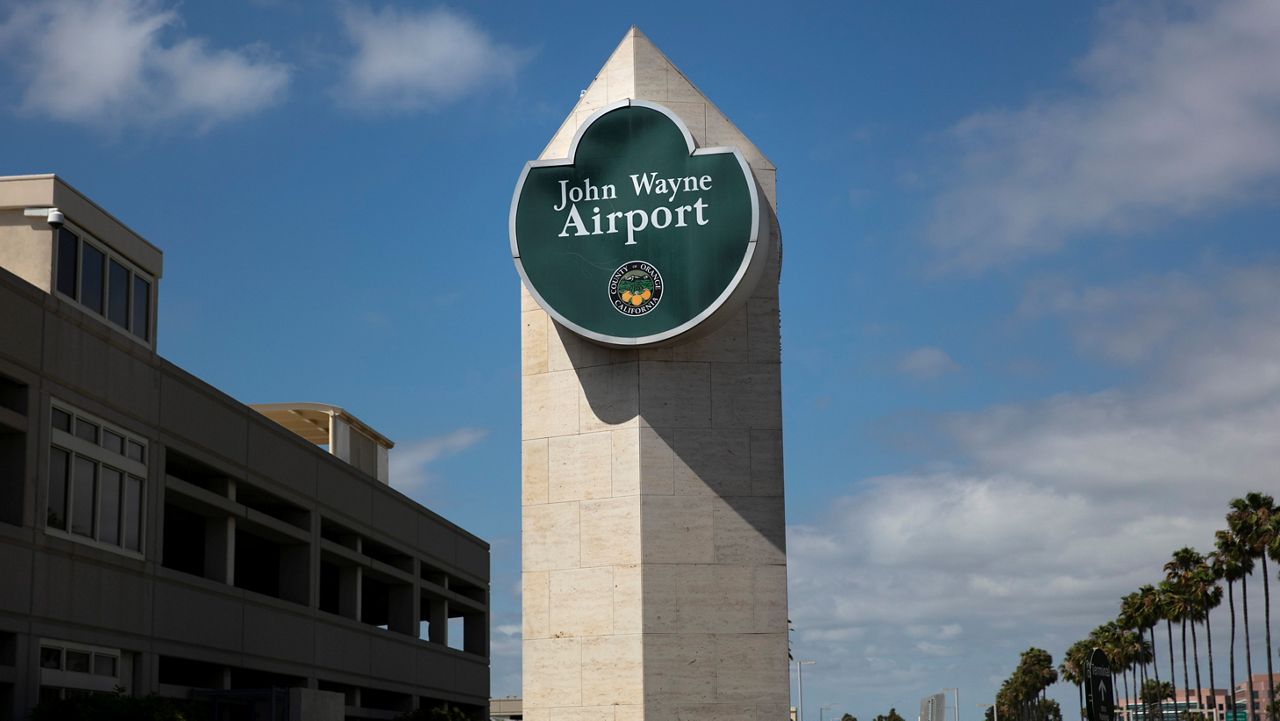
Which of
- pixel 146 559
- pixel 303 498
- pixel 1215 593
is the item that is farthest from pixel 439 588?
pixel 1215 593

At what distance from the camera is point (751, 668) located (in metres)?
30.5

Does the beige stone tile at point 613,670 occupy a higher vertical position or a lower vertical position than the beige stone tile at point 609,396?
lower

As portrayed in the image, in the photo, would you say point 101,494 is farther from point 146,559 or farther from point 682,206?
point 682,206

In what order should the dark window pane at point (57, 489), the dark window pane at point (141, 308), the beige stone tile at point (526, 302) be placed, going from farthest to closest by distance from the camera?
the dark window pane at point (141, 308) < the dark window pane at point (57, 489) < the beige stone tile at point (526, 302)

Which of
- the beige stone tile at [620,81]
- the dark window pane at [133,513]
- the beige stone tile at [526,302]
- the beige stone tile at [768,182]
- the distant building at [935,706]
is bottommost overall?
the distant building at [935,706]

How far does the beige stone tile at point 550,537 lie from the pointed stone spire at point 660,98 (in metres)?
7.95

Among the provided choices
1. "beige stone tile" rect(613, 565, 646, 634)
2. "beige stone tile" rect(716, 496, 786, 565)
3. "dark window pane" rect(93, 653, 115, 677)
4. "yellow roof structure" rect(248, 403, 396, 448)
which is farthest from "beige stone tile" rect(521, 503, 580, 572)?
"yellow roof structure" rect(248, 403, 396, 448)

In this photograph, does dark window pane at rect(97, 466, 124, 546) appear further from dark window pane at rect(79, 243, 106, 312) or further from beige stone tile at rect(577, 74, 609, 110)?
beige stone tile at rect(577, 74, 609, 110)

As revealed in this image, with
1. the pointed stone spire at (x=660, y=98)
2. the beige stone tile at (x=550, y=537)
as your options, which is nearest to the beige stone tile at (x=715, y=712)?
the beige stone tile at (x=550, y=537)

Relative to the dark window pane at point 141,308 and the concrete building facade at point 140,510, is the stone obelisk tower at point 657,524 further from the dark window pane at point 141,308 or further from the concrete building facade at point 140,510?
the dark window pane at point 141,308

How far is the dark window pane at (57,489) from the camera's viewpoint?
4275 cm

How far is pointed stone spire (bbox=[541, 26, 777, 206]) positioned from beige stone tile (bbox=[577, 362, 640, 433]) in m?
5.08

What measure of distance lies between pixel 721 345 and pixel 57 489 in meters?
22.0

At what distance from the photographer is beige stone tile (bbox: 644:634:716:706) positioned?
30125 millimetres
